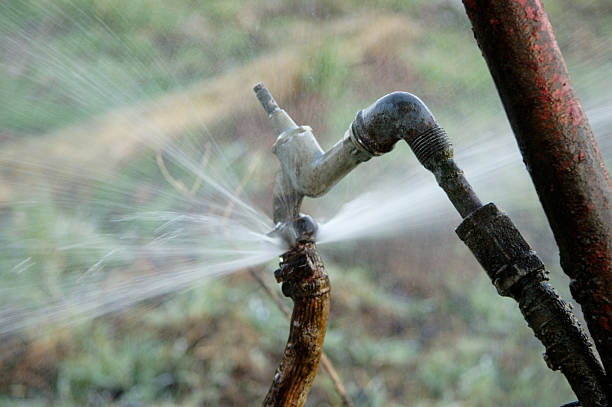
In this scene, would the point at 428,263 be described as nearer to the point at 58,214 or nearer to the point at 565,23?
the point at 565,23

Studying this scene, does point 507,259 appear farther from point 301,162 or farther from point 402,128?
point 301,162

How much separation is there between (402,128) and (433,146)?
0.05 meters

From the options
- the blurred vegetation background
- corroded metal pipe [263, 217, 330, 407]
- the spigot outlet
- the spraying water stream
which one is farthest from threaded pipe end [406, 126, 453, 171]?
the blurred vegetation background

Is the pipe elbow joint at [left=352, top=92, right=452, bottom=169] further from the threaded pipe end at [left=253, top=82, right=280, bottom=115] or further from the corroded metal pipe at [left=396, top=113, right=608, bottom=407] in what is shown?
the threaded pipe end at [left=253, top=82, right=280, bottom=115]

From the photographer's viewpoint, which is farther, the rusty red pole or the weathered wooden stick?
the weathered wooden stick

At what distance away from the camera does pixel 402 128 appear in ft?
2.27

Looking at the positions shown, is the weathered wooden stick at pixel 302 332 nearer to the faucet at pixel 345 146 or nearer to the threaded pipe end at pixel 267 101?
the faucet at pixel 345 146

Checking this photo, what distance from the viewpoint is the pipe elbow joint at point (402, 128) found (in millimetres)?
665

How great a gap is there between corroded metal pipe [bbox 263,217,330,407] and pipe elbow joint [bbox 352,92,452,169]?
187 mm

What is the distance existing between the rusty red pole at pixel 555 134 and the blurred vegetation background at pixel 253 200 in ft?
3.49

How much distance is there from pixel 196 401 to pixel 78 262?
2.38 ft

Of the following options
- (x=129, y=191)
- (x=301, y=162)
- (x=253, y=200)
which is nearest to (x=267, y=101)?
(x=301, y=162)

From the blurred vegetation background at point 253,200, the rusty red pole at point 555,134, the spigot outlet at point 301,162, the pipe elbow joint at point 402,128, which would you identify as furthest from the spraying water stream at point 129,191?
the rusty red pole at point 555,134

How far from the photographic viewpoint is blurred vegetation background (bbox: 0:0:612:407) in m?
1.93
